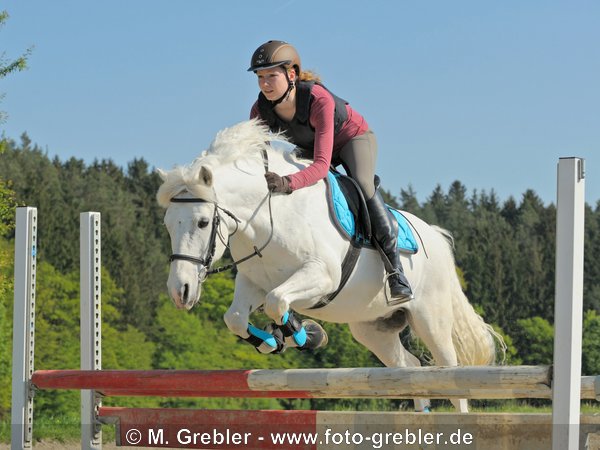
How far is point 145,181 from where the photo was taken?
72.0 m

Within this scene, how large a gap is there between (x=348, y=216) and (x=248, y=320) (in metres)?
0.93

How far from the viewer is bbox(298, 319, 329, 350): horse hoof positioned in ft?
17.7

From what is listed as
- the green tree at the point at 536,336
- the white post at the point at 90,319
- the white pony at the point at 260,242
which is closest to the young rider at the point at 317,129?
the white pony at the point at 260,242

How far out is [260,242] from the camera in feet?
17.0

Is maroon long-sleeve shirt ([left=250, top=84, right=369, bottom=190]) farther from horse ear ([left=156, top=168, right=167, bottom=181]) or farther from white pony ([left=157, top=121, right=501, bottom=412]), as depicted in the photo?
horse ear ([left=156, top=168, right=167, bottom=181])

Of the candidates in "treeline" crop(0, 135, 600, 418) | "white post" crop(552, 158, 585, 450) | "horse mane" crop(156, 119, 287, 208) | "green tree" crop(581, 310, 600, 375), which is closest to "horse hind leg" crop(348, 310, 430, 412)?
"horse mane" crop(156, 119, 287, 208)

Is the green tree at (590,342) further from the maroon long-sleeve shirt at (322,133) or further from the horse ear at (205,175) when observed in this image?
the horse ear at (205,175)

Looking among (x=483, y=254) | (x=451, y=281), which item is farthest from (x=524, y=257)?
(x=451, y=281)

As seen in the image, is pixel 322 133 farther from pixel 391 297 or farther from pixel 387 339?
pixel 387 339

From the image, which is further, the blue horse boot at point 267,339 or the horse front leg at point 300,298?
the blue horse boot at point 267,339

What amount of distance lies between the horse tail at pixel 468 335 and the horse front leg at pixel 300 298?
4.60 ft

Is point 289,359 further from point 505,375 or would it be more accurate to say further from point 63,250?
point 505,375

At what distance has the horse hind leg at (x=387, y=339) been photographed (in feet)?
21.0

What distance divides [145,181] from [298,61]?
6744cm
